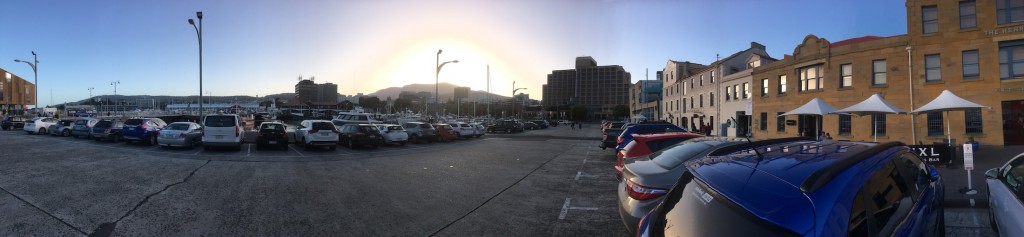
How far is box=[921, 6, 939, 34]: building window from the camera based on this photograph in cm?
2023

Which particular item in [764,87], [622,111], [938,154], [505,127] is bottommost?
[938,154]

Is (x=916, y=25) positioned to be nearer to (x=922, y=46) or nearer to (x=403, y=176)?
(x=922, y=46)

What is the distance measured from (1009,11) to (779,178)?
85.5ft

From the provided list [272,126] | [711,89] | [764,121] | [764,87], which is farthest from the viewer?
[711,89]

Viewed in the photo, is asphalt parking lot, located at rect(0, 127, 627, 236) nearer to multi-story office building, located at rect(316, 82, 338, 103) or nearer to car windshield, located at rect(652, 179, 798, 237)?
car windshield, located at rect(652, 179, 798, 237)

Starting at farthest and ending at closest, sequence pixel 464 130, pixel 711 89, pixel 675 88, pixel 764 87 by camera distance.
Result: pixel 675 88
pixel 711 89
pixel 464 130
pixel 764 87

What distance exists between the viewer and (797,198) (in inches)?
79.9

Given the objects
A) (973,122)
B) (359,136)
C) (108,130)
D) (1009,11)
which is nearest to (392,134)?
(359,136)

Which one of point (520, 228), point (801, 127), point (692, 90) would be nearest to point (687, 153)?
point (520, 228)

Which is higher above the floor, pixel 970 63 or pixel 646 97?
pixel 646 97

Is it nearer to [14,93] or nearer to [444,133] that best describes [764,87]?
[444,133]

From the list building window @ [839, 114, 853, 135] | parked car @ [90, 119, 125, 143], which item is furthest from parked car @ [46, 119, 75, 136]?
building window @ [839, 114, 853, 135]

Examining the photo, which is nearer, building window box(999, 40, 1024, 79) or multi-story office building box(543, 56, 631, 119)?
building window box(999, 40, 1024, 79)

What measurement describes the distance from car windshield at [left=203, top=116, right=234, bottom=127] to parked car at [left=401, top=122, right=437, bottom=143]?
1038 centimetres
